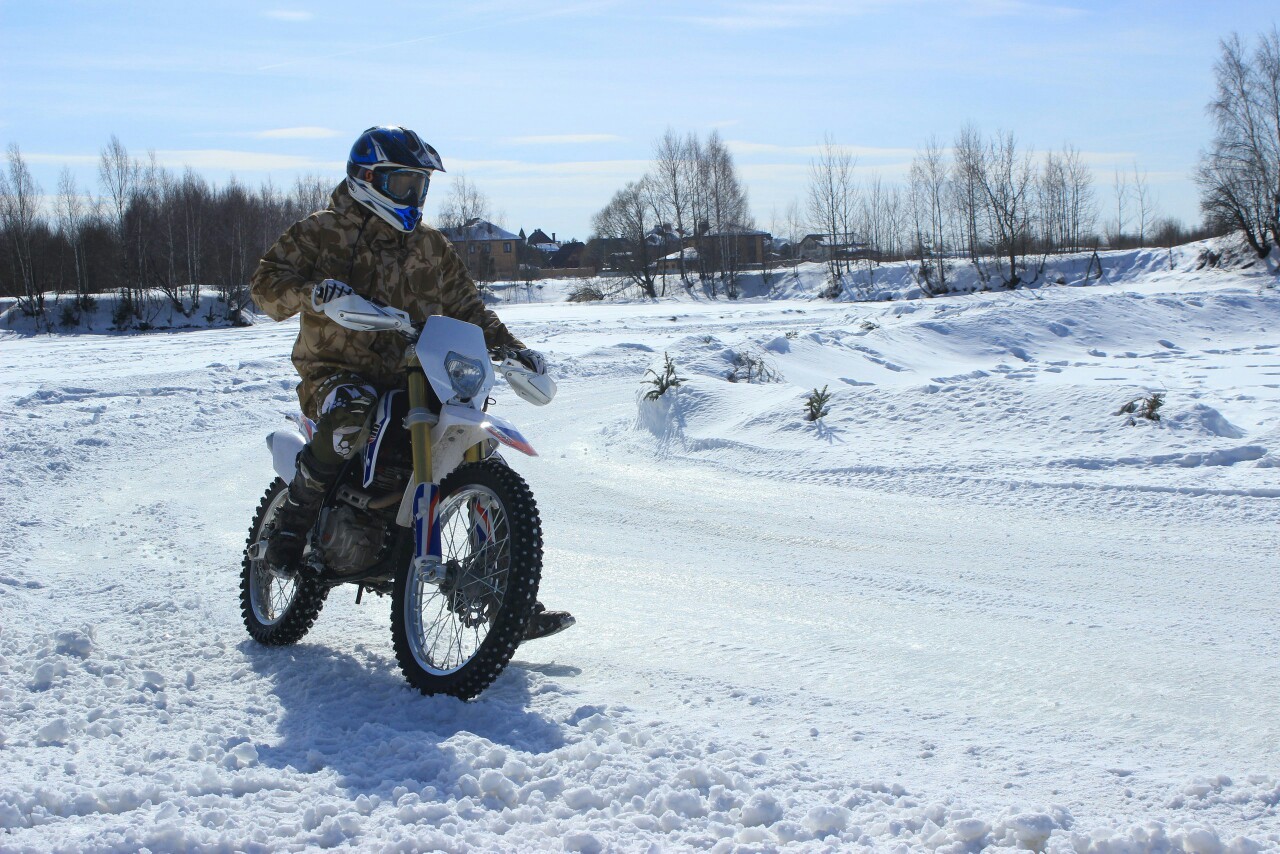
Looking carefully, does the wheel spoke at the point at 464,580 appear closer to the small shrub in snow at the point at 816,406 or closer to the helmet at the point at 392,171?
the helmet at the point at 392,171

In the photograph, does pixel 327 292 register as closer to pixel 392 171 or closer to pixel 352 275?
pixel 352 275

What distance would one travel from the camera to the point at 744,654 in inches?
164

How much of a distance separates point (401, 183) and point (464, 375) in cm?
88

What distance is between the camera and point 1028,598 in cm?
502

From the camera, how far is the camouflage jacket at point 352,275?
13.1 feet

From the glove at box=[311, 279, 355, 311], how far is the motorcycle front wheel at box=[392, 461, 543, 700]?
0.76m

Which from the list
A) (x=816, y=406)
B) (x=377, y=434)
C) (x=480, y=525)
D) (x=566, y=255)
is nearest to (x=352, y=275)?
(x=377, y=434)

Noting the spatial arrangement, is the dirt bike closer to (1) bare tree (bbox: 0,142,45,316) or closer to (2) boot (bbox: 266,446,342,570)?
(2) boot (bbox: 266,446,342,570)

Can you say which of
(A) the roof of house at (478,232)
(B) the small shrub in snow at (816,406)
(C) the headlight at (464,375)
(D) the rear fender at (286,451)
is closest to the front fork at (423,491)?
(C) the headlight at (464,375)

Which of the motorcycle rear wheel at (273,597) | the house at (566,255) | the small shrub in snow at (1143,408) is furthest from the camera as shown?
the house at (566,255)

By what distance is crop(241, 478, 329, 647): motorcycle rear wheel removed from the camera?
4.27m

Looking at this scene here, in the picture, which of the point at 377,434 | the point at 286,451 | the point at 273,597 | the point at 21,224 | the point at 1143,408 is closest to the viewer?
the point at 377,434

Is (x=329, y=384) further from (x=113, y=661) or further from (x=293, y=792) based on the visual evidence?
(x=293, y=792)

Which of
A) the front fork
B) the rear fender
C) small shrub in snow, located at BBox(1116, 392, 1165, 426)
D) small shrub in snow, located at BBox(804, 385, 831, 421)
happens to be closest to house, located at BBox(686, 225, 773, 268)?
small shrub in snow, located at BBox(804, 385, 831, 421)
